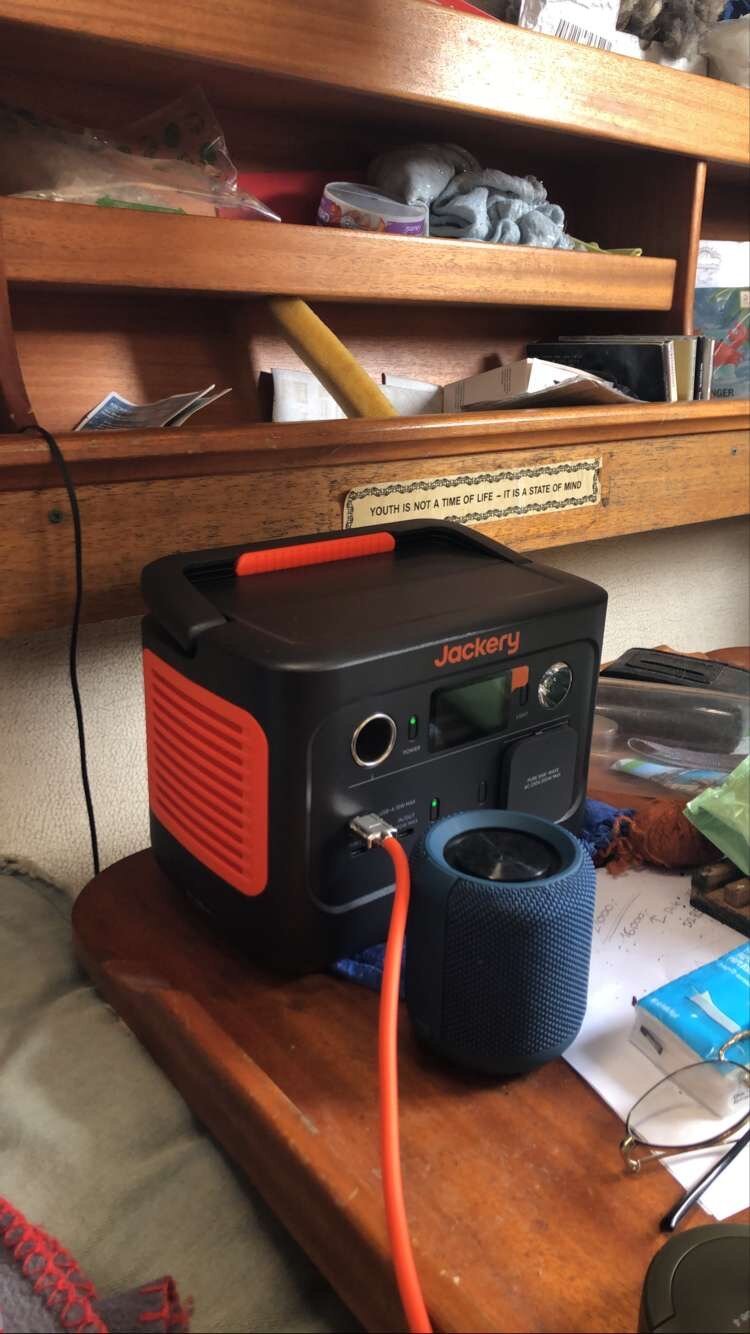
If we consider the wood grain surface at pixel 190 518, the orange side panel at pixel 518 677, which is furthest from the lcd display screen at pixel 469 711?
the wood grain surface at pixel 190 518

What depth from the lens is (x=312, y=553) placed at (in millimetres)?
675

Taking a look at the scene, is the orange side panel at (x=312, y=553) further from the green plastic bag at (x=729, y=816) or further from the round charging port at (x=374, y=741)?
the green plastic bag at (x=729, y=816)

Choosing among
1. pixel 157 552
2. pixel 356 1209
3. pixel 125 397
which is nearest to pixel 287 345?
pixel 125 397

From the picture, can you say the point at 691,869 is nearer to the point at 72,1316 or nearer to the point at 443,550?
the point at 443,550

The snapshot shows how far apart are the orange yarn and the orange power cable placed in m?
0.26

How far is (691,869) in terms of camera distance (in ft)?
2.30

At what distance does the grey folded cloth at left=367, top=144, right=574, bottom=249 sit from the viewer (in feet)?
3.02

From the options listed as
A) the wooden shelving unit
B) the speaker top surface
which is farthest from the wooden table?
the wooden shelving unit

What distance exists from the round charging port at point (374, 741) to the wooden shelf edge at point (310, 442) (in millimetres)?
336

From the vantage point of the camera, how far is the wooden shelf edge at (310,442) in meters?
0.71

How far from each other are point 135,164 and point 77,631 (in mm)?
387

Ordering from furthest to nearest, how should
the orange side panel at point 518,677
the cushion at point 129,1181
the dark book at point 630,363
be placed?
the dark book at point 630,363, the orange side panel at point 518,677, the cushion at point 129,1181

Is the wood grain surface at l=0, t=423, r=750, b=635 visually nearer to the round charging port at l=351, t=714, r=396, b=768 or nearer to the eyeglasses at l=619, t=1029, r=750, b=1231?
the round charging port at l=351, t=714, r=396, b=768

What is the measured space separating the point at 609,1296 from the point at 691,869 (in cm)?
36
